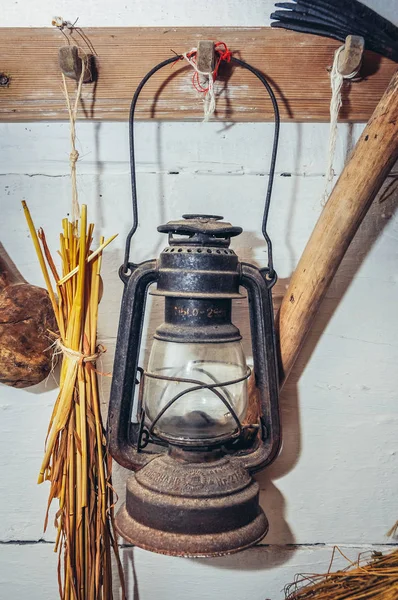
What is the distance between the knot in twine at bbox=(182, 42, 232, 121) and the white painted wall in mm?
55

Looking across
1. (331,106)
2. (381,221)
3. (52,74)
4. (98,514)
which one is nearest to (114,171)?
(52,74)

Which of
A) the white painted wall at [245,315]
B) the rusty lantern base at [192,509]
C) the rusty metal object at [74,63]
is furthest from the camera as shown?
the white painted wall at [245,315]

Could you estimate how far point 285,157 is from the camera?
1.06 metres

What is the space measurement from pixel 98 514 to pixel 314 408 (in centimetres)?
46

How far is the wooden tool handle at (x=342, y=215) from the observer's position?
0.89m

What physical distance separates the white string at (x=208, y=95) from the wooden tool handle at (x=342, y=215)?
0.27 m

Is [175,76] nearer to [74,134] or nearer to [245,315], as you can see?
[74,134]

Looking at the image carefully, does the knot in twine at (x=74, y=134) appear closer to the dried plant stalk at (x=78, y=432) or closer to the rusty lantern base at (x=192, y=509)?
the dried plant stalk at (x=78, y=432)

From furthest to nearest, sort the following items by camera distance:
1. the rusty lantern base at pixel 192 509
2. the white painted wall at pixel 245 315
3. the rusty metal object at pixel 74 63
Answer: the white painted wall at pixel 245 315 < the rusty metal object at pixel 74 63 < the rusty lantern base at pixel 192 509

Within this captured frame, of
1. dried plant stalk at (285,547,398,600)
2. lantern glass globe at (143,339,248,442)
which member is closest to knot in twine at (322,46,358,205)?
lantern glass globe at (143,339,248,442)

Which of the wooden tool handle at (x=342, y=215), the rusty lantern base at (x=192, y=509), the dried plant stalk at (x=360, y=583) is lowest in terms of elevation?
the dried plant stalk at (x=360, y=583)

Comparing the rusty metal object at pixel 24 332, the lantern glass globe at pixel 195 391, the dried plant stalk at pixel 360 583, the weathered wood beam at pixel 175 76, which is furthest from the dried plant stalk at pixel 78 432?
the dried plant stalk at pixel 360 583

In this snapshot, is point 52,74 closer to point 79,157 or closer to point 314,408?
point 79,157

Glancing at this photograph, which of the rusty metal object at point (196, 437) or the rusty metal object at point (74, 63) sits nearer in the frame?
the rusty metal object at point (196, 437)
